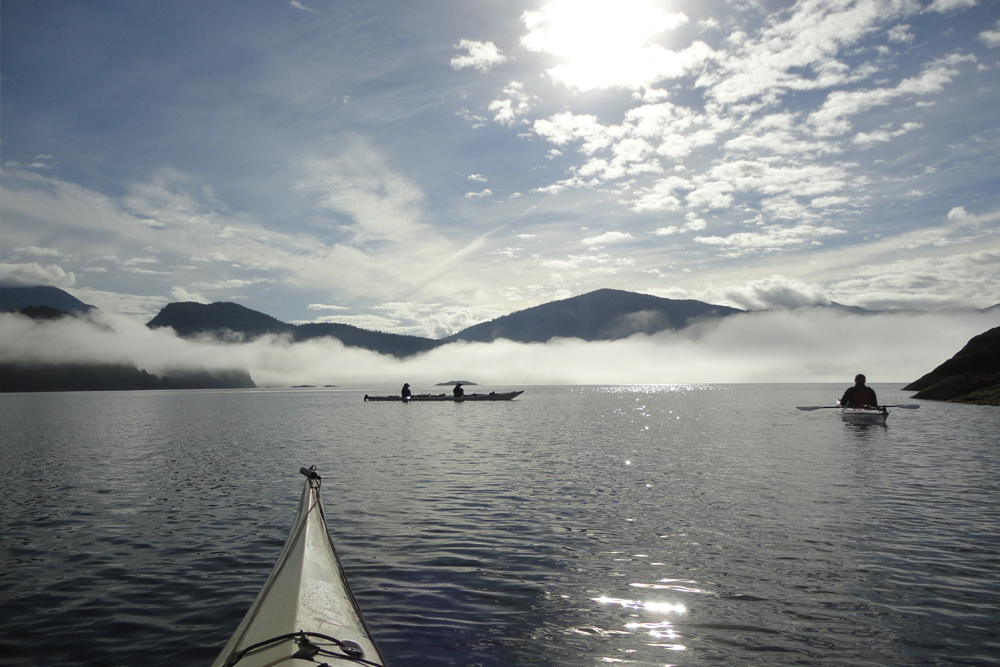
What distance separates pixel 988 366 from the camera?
83.2 meters

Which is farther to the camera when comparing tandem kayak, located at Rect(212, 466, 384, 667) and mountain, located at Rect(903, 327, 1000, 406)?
mountain, located at Rect(903, 327, 1000, 406)

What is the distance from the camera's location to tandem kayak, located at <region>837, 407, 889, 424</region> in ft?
182

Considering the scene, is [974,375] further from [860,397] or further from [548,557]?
[548,557]

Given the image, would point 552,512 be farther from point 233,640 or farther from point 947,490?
point 947,490

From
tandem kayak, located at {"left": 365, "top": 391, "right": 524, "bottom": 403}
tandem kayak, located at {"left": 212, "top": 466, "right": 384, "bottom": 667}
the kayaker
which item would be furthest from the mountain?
tandem kayak, located at {"left": 212, "top": 466, "right": 384, "bottom": 667}

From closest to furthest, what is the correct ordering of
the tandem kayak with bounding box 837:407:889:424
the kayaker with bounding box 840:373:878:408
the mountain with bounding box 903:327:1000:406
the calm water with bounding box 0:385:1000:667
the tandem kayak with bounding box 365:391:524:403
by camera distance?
the calm water with bounding box 0:385:1000:667, the tandem kayak with bounding box 837:407:889:424, the kayaker with bounding box 840:373:878:408, the mountain with bounding box 903:327:1000:406, the tandem kayak with bounding box 365:391:524:403

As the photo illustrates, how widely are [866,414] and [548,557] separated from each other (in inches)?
2363

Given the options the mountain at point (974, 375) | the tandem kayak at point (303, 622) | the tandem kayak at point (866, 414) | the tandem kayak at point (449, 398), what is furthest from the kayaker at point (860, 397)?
the tandem kayak at point (303, 622)

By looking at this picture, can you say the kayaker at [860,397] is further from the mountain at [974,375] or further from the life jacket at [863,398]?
the mountain at [974,375]

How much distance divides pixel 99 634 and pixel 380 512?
942cm

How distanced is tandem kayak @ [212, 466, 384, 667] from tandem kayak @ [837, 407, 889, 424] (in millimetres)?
60457

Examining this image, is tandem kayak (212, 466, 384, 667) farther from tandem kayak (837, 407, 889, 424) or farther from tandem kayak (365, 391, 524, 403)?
tandem kayak (365, 391, 524, 403)

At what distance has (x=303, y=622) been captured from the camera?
298 inches

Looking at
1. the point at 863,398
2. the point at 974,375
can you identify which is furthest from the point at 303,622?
→ the point at 974,375
